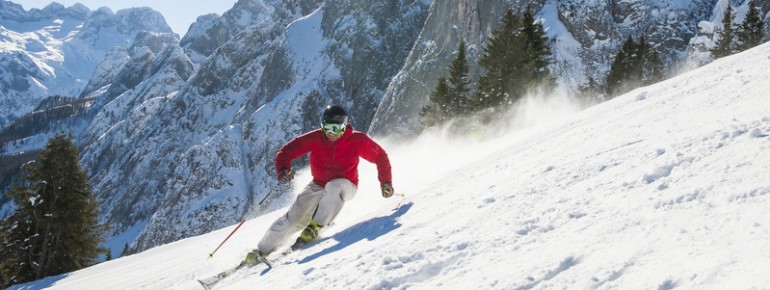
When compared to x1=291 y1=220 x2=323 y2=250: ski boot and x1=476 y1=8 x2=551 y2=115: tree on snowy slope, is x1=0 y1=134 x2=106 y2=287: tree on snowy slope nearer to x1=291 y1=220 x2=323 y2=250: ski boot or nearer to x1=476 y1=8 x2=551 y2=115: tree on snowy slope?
x1=291 y1=220 x2=323 y2=250: ski boot

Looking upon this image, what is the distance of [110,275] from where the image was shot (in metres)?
10.6

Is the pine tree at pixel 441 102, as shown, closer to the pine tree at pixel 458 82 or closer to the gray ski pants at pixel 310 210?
the pine tree at pixel 458 82

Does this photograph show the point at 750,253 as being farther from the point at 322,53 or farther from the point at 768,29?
the point at 322,53

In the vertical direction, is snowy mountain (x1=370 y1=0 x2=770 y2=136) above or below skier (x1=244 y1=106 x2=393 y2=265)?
above

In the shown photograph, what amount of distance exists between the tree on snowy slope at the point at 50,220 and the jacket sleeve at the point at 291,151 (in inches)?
666

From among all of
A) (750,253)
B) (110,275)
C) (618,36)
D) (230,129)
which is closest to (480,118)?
(618,36)

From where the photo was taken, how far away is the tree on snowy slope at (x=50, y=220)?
19875mm

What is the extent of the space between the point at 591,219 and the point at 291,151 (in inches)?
208

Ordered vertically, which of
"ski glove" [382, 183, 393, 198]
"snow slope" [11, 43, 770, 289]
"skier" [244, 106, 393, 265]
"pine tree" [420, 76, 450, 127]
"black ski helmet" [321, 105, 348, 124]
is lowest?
"snow slope" [11, 43, 770, 289]

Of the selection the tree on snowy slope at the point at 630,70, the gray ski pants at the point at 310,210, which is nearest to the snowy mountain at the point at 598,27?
the tree on snowy slope at the point at 630,70

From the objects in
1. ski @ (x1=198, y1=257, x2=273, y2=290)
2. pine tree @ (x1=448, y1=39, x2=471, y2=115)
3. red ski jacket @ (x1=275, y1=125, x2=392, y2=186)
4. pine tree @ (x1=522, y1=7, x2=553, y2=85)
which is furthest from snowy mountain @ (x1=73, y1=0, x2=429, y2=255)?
ski @ (x1=198, y1=257, x2=273, y2=290)

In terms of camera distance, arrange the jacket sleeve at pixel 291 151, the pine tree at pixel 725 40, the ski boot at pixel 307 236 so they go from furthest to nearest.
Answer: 1. the pine tree at pixel 725 40
2. the jacket sleeve at pixel 291 151
3. the ski boot at pixel 307 236

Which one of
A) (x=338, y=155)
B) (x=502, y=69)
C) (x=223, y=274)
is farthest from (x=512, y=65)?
(x=223, y=274)

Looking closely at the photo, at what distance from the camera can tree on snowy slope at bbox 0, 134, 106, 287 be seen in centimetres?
1988
